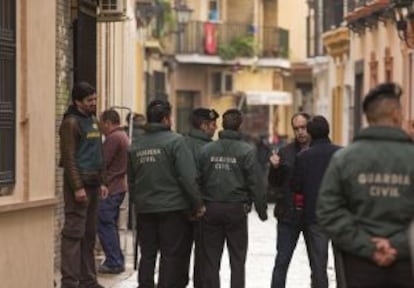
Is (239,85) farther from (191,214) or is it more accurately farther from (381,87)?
(381,87)

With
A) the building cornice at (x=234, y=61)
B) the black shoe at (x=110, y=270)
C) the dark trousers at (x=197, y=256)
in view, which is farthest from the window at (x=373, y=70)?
the building cornice at (x=234, y=61)

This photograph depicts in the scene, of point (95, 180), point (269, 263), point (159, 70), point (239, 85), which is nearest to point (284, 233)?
point (95, 180)

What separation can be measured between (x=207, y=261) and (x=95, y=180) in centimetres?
139

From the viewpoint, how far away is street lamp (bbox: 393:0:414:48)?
2857 centimetres

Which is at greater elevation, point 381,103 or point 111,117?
point 381,103

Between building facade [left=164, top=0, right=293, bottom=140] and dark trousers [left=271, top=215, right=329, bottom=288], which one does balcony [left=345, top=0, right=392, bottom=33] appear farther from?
building facade [left=164, top=0, right=293, bottom=140]

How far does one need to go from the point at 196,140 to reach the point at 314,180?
4.79ft

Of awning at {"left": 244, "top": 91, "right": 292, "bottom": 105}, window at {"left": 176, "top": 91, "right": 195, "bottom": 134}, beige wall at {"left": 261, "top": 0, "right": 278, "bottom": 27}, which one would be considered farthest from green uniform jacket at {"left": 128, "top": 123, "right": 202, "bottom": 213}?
beige wall at {"left": 261, "top": 0, "right": 278, "bottom": 27}

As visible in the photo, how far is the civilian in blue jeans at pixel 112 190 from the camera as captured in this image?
19.0 metres

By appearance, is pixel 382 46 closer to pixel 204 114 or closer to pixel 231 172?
pixel 204 114

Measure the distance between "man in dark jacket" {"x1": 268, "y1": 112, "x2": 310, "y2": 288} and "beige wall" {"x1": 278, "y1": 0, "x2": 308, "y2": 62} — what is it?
160 ft

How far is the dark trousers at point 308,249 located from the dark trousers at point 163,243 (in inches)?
40.1

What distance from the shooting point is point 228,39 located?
60531 mm

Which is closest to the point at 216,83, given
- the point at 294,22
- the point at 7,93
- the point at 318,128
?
the point at 294,22
